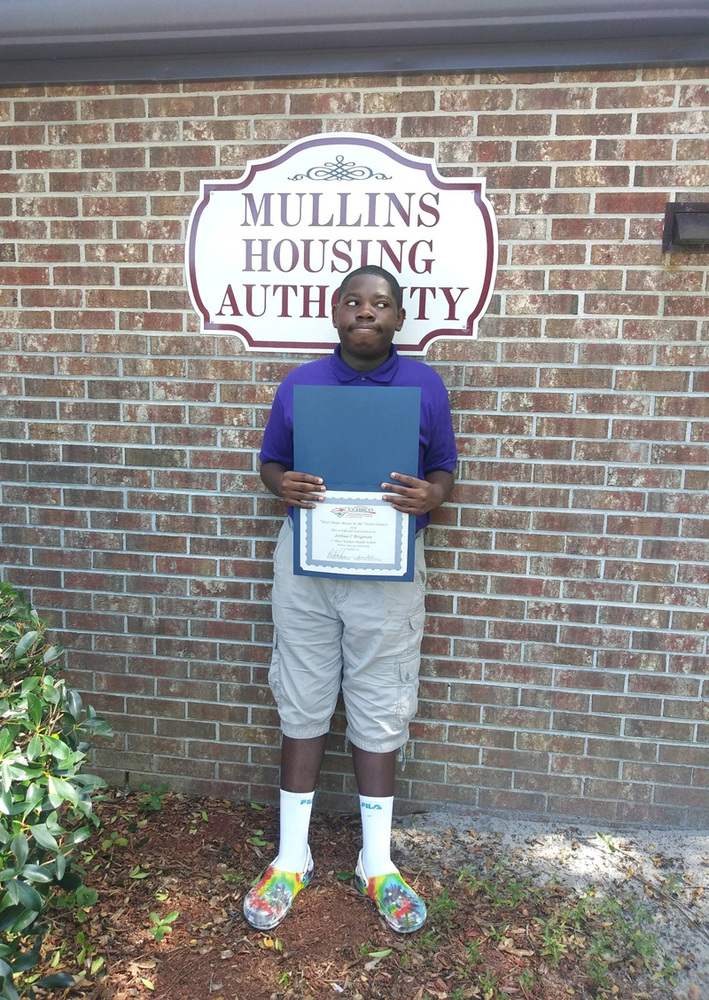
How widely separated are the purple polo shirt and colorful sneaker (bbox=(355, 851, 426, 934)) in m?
1.19

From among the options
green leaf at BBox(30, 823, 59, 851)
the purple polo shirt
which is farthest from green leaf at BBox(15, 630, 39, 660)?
Answer: the purple polo shirt

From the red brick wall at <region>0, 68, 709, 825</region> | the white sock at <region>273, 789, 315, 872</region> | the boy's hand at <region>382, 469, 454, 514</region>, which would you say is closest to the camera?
the boy's hand at <region>382, 469, 454, 514</region>

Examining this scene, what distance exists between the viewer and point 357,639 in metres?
2.58

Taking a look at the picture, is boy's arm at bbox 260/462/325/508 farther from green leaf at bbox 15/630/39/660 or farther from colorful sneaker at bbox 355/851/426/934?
colorful sneaker at bbox 355/851/426/934

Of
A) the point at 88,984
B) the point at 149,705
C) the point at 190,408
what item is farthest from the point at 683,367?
the point at 88,984

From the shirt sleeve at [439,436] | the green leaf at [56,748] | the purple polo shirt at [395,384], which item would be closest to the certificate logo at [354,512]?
the purple polo shirt at [395,384]

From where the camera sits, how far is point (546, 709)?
2.97 m

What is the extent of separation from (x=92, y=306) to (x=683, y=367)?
224cm

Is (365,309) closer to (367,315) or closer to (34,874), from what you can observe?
(367,315)

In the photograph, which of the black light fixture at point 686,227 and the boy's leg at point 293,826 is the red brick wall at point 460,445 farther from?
the boy's leg at point 293,826

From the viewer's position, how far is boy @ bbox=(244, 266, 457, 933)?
2.46m

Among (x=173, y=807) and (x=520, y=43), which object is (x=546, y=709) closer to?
(x=173, y=807)

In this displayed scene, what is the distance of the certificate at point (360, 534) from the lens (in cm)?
243

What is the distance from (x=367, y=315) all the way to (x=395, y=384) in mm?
245
